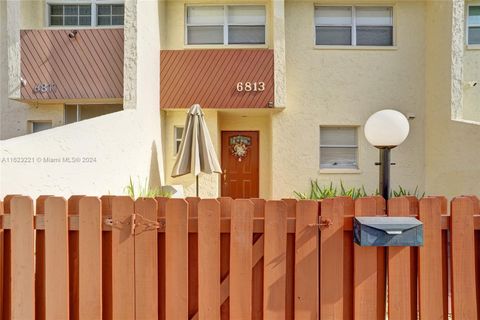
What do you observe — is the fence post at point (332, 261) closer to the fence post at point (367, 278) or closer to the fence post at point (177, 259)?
the fence post at point (367, 278)

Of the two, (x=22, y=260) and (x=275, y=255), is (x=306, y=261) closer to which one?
(x=275, y=255)

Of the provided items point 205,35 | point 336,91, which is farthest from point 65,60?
point 336,91

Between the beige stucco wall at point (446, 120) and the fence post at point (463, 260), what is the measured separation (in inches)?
237

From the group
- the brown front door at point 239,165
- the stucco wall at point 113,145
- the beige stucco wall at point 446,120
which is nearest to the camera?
the stucco wall at point 113,145


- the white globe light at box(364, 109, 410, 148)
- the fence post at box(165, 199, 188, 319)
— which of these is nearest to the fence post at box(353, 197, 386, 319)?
the white globe light at box(364, 109, 410, 148)

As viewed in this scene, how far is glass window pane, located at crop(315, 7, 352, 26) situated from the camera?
8961 millimetres

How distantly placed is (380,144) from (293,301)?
176 cm

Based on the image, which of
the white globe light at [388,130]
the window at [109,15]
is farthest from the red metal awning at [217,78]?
the white globe light at [388,130]

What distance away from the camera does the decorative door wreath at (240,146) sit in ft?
30.9

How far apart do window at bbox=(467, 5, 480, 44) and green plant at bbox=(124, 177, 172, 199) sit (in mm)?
9613

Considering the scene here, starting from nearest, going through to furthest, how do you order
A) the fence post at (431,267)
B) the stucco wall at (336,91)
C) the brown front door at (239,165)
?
the fence post at (431,267), the stucco wall at (336,91), the brown front door at (239,165)

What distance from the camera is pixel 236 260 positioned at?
2.51 metres

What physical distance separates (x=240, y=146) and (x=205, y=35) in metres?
3.48

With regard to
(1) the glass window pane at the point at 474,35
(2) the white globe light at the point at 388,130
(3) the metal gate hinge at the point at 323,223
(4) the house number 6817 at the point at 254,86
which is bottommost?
(3) the metal gate hinge at the point at 323,223
